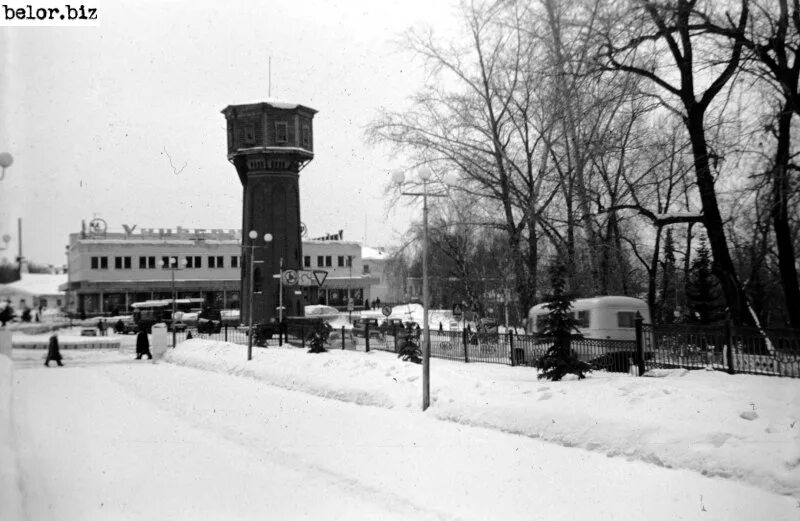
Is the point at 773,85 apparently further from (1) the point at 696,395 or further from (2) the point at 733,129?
(1) the point at 696,395

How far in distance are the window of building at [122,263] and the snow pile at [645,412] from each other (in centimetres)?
4162

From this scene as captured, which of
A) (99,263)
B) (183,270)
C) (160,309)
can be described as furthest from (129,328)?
(183,270)

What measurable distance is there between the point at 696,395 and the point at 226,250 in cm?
6249

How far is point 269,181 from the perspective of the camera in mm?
55156

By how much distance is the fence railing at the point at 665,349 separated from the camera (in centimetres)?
1491

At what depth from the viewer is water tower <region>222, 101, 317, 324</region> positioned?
54.3 m

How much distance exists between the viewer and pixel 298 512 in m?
9.65

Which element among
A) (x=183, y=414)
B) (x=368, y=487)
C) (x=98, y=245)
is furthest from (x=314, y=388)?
(x=98, y=245)

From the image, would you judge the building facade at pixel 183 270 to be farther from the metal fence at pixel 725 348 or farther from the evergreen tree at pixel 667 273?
the metal fence at pixel 725 348

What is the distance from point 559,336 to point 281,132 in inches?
1586

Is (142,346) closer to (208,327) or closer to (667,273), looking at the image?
(208,327)

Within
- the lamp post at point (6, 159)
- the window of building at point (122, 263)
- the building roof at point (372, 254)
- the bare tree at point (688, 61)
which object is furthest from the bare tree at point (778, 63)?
the building roof at point (372, 254)

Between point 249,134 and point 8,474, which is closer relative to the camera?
point 8,474

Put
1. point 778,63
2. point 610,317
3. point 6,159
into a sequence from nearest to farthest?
point 6,159
point 778,63
point 610,317
